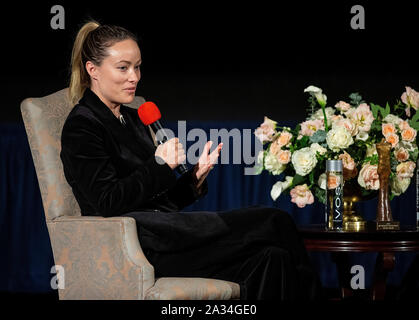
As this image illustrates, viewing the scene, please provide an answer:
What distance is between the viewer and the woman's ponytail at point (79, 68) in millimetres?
2369

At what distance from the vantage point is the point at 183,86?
5.03 meters

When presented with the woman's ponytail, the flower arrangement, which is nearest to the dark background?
the flower arrangement

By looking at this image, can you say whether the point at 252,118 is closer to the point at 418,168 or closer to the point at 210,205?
the point at 210,205

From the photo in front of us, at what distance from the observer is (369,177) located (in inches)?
101

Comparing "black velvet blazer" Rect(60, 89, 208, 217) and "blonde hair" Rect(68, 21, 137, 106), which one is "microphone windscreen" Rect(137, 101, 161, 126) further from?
"blonde hair" Rect(68, 21, 137, 106)

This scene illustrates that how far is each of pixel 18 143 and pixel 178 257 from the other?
227cm

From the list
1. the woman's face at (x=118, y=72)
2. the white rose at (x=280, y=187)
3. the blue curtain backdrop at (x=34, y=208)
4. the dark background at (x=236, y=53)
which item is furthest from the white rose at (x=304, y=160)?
the dark background at (x=236, y=53)

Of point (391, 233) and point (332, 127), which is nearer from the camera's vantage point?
point (391, 233)

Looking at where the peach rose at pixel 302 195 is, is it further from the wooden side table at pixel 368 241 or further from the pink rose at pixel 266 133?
the pink rose at pixel 266 133

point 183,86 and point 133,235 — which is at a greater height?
point 183,86

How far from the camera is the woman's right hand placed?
6.98ft

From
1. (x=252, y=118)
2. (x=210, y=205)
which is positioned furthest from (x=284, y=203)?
(x=252, y=118)

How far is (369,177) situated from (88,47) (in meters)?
1.14

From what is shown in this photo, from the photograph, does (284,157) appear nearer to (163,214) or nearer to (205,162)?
(205,162)
